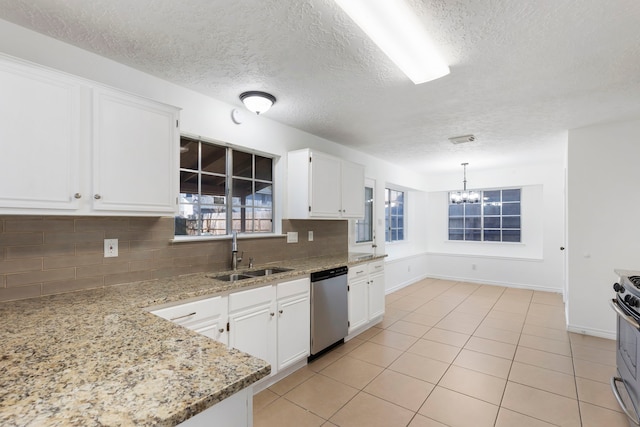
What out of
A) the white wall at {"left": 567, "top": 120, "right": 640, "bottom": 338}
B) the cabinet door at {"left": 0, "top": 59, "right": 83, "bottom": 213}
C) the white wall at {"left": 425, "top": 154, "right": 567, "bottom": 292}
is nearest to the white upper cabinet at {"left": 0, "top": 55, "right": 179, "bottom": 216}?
the cabinet door at {"left": 0, "top": 59, "right": 83, "bottom": 213}

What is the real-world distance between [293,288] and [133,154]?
5.29 feet

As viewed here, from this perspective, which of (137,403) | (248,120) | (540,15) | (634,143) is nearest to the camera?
(137,403)

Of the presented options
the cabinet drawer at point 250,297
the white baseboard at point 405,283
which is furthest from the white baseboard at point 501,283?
the cabinet drawer at point 250,297

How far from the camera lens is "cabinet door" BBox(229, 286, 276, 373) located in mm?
2250

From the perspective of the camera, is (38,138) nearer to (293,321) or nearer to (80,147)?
(80,147)

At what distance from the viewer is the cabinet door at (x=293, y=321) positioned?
8.62 ft

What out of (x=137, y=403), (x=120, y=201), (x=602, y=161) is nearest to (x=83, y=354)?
(x=137, y=403)

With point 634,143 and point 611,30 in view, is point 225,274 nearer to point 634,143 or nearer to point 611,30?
point 611,30

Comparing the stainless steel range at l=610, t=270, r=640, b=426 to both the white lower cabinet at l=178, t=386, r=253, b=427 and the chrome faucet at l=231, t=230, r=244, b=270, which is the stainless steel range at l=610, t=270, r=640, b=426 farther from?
the chrome faucet at l=231, t=230, r=244, b=270

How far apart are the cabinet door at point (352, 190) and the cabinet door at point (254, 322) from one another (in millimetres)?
1795

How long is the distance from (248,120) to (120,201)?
1.57 m

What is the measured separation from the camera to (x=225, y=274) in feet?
8.84

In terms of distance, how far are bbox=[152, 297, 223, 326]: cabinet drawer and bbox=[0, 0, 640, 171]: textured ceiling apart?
5.49ft

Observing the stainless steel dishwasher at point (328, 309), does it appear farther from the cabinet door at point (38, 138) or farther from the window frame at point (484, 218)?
the window frame at point (484, 218)
